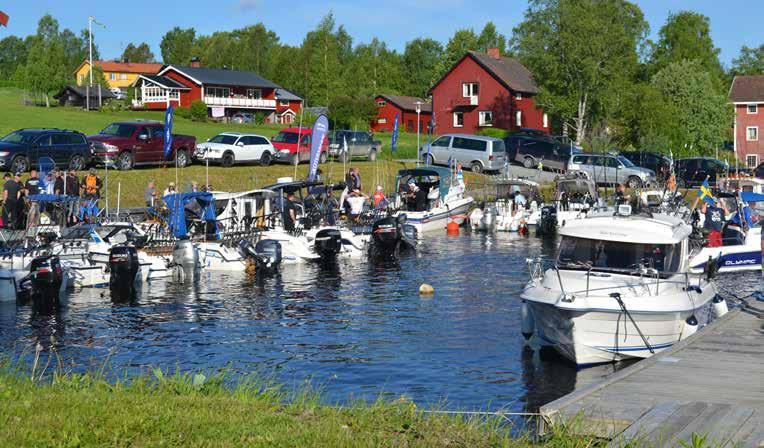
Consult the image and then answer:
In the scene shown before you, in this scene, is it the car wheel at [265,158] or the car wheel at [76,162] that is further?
the car wheel at [265,158]

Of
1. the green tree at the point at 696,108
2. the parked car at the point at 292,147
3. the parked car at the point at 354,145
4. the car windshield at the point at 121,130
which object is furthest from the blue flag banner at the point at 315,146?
the green tree at the point at 696,108

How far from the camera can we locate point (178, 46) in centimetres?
15700

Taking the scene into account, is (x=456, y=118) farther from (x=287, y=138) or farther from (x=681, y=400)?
(x=681, y=400)

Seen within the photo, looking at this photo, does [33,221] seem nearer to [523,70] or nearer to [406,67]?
[523,70]

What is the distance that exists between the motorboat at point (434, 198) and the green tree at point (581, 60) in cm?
2825

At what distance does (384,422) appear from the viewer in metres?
10.1

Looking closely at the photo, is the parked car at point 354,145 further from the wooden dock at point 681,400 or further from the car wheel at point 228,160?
the wooden dock at point 681,400

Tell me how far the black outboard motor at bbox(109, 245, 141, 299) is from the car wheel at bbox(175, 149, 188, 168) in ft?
60.0

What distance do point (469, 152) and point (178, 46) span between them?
11407 centimetres

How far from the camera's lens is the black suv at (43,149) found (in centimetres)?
3731

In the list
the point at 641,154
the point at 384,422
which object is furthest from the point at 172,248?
the point at 641,154

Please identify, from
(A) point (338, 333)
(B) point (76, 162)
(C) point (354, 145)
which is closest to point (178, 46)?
(C) point (354, 145)

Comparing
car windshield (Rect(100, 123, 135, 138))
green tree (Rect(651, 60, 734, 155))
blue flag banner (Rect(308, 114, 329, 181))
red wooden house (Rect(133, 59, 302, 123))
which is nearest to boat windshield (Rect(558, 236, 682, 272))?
blue flag banner (Rect(308, 114, 329, 181))

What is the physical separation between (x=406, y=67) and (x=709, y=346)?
129m
